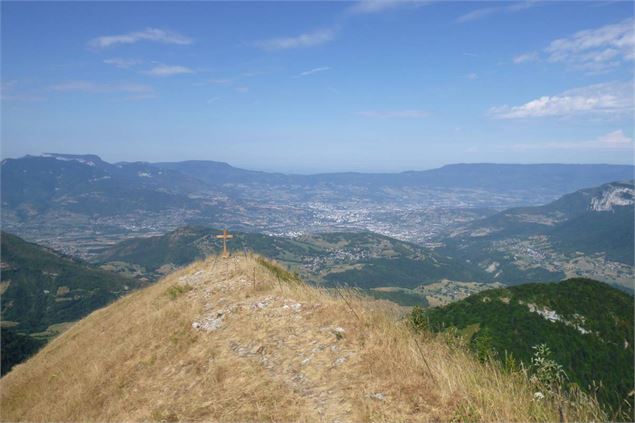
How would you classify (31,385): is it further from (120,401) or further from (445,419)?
(445,419)

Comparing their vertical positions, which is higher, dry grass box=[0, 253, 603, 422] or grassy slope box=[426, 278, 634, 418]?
dry grass box=[0, 253, 603, 422]

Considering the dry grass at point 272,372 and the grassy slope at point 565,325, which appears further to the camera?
the grassy slope at point 565,325

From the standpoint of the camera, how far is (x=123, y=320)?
17344 millimetres

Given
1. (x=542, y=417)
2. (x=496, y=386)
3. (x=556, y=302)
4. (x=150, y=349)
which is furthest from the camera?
(x=556, y=302)

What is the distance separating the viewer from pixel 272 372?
28.7ft

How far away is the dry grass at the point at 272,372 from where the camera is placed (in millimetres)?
6559

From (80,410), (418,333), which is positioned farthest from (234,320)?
(418,333)

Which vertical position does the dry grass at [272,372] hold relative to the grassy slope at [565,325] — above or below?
above

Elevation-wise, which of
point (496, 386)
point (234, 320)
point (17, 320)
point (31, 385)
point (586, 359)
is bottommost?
point (17, 320)

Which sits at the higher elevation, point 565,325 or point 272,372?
point 272,372

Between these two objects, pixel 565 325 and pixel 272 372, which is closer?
pixel 272 372

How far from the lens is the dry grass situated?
6559 mm

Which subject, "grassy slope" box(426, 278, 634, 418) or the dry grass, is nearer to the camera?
the dry grass

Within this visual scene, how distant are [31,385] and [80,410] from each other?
6358mm
